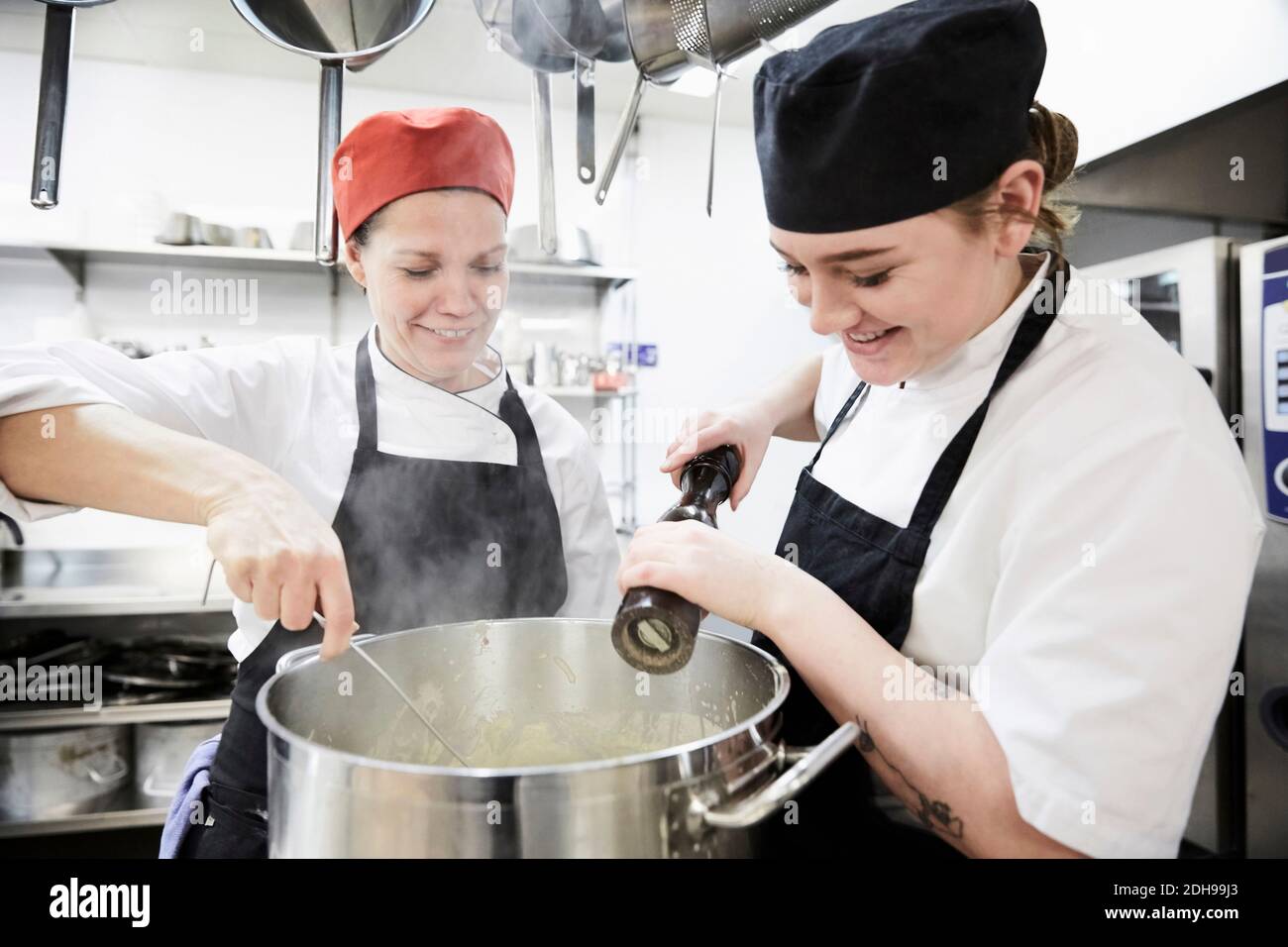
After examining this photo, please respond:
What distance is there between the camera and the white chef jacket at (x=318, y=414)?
831mm

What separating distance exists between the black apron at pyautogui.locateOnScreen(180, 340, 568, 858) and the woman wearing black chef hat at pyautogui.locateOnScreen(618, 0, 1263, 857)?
13.6 inches

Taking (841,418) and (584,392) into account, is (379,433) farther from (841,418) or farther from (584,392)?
(841,418)

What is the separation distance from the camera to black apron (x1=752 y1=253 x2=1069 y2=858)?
729mm

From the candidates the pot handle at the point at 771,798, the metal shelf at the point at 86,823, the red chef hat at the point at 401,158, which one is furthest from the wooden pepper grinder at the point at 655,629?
the metal shelf at the point at 86,823

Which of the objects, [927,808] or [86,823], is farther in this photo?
[86,823]

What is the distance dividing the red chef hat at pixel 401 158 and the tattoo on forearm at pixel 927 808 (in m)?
0.71

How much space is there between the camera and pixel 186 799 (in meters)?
0.89

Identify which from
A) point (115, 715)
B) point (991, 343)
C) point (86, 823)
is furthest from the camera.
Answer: point (115, 715)

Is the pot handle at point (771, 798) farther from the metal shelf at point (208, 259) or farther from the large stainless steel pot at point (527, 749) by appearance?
the metal shelf at point (208, 259)

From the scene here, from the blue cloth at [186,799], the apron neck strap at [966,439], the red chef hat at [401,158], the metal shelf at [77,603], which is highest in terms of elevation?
the red chef hat at [401,158]

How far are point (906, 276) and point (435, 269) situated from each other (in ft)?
1.65

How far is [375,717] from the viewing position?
0.77 meters

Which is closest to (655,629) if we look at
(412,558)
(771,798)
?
(771,798)

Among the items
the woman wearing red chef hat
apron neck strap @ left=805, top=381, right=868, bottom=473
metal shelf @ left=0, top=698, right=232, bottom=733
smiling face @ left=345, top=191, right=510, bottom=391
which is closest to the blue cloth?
the woman wearing red chef hat
